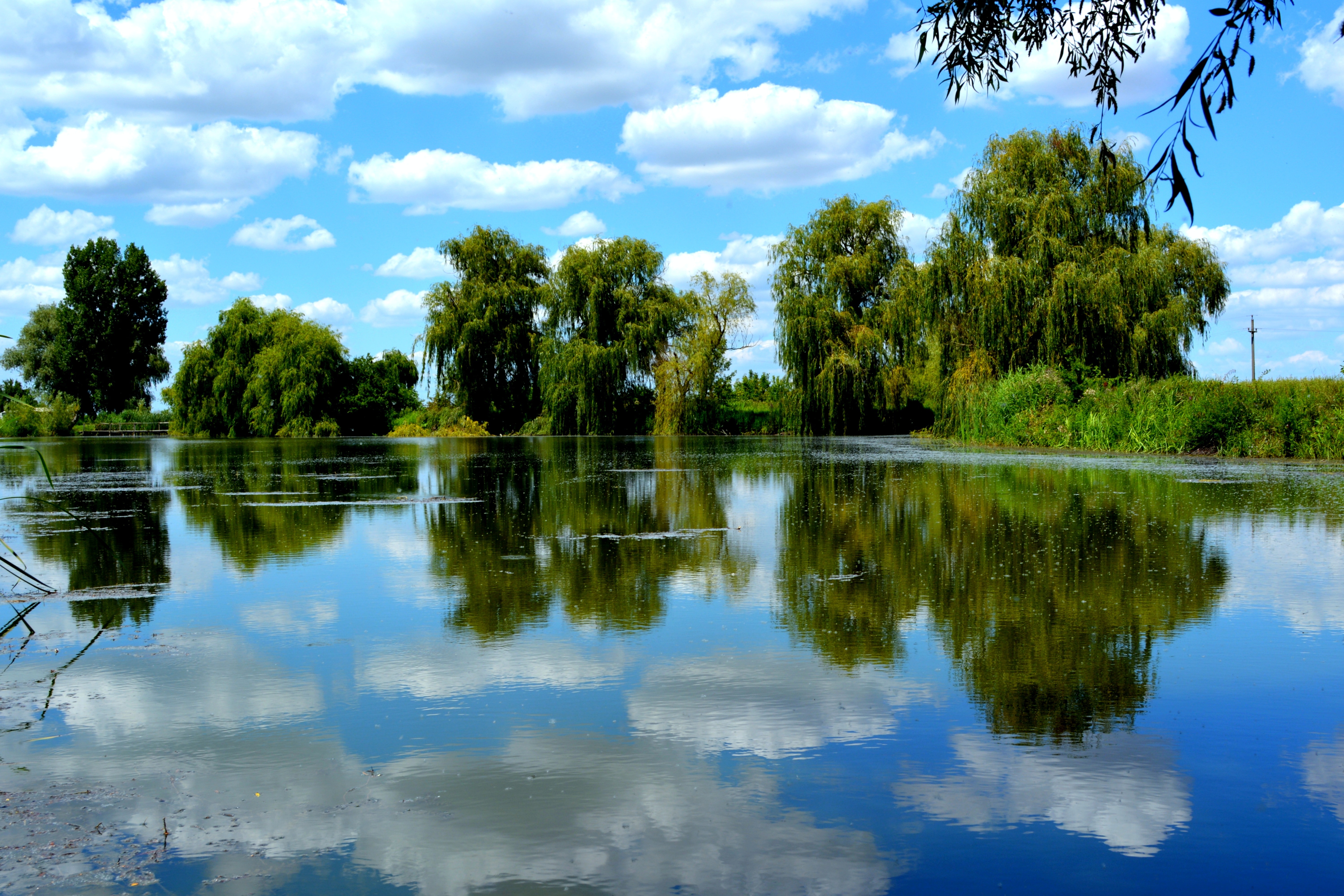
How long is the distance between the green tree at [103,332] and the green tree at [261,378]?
22.2 meters

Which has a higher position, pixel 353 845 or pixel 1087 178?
pixel 1087 178

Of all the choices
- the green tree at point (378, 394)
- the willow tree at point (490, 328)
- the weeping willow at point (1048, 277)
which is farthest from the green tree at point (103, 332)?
the weeping willow at point (1048, 277)

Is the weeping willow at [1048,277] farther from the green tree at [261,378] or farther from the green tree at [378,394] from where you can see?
the green tree at [378,394]

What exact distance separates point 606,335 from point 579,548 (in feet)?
141

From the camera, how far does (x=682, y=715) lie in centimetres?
449

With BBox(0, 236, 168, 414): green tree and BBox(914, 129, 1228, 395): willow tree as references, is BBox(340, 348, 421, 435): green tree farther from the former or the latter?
BBox(914, 129, 1228, 395): willow tree

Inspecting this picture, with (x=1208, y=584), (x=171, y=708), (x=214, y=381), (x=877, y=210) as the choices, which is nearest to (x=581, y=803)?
(x=171, y=708)

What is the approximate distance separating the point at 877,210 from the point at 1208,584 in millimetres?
43504

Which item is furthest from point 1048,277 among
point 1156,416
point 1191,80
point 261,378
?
point 261,378

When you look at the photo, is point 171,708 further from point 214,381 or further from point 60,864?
point 214,381

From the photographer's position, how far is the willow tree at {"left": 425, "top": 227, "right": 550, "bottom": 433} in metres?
53.0

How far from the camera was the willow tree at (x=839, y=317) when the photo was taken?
152ft

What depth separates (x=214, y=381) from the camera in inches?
2333

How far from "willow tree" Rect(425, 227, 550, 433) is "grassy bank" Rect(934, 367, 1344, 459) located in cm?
2363
